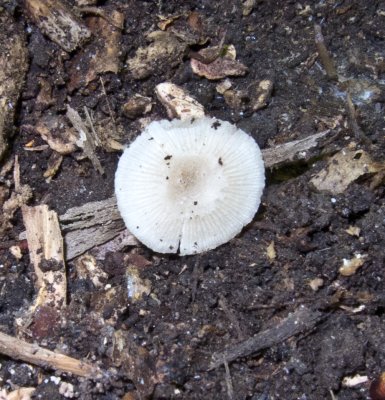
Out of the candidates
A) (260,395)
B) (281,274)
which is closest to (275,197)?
(281,274)

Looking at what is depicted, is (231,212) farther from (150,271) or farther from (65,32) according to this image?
(65,32)

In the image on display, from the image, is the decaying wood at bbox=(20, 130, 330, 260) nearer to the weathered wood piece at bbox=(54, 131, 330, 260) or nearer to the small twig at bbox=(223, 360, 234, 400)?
the weathered wood piece at bbox=(54, 131, 330, 260)

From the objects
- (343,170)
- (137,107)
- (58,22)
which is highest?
(58,22)

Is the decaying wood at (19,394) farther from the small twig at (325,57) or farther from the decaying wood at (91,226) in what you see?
the small twig at (325,57)

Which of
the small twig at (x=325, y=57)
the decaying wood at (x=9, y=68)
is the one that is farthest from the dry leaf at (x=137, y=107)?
the small twig at (x=325, y=57)

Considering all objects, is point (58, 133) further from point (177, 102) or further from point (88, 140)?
point (177, 102)

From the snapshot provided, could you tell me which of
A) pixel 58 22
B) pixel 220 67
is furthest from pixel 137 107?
pixel 58 22

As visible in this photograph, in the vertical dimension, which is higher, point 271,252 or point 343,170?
point 343,170
